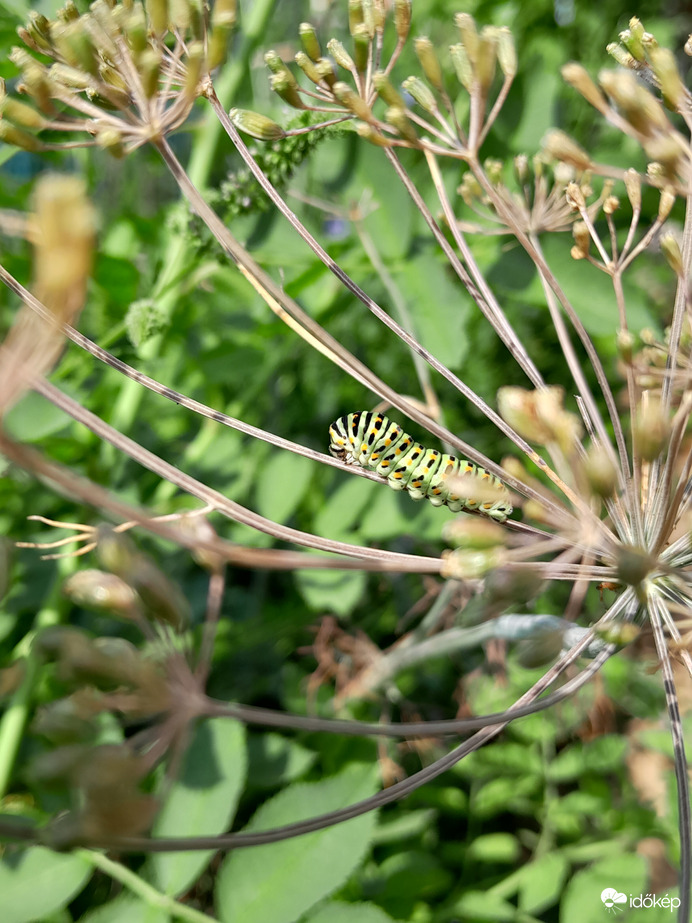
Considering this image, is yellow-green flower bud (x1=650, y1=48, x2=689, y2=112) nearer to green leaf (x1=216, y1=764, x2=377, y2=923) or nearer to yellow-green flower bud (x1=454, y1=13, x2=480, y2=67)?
yellow-green flower bud (x1=454, y1=13, x2=480, y2=67)

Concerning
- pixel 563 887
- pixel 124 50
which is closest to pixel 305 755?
pixel 563 887

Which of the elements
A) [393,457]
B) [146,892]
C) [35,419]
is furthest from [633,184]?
[146,892]

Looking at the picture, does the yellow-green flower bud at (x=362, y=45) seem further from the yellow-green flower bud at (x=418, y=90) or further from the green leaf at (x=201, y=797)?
the green leaf at (x=201, y=797)

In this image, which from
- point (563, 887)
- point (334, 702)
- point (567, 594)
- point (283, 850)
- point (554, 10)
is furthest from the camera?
point (567, 594)

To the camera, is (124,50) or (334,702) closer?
(124,50)

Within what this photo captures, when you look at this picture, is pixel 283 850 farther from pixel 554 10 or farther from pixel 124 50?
pixel 554 10

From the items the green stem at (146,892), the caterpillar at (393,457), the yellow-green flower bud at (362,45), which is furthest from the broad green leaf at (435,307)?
the green stem at (146,892)
